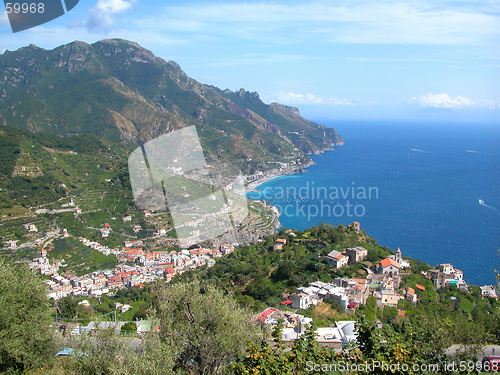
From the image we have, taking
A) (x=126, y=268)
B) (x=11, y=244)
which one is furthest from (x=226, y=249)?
(x=11, y=244)

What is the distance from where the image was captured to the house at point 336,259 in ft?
47.7

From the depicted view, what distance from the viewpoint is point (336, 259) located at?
1453 cm

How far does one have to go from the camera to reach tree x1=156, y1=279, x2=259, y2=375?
204 inches

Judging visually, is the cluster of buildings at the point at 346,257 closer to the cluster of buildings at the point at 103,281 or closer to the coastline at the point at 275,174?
the cluster of buildings at the point at 103,281

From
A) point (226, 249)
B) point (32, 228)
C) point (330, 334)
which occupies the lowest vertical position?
point (226, 249)

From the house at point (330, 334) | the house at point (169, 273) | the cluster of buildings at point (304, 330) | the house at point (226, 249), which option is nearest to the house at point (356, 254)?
the cluster of buildings at point (304, 330)

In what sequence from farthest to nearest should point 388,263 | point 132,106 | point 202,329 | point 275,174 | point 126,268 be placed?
1. point 132,106
2. point 275,174
3. point 126,268
4. point 388,263
5. point 202,329

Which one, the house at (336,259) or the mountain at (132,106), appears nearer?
the house at (336,259)

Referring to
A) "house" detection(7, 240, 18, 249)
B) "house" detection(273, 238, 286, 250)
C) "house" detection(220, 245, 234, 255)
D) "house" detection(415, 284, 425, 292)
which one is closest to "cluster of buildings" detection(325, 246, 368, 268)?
"house" detection(415, 284, 425, 292)

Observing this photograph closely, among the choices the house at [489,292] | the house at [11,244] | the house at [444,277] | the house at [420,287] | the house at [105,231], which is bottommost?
the house at [489,292]

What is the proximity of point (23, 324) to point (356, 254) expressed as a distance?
12.3 meters

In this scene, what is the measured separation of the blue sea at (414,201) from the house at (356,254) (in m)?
8.98

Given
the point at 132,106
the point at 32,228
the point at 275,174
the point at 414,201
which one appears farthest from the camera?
the point at 132,106

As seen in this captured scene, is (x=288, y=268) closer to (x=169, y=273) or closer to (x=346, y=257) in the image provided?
(x=346, y=257)
